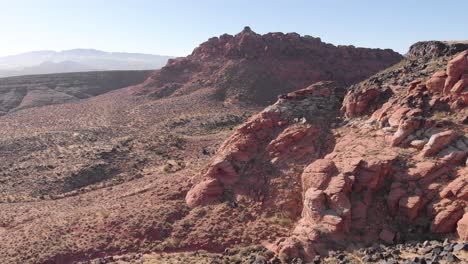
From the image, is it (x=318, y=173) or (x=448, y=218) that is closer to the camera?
(x=448, y=218)

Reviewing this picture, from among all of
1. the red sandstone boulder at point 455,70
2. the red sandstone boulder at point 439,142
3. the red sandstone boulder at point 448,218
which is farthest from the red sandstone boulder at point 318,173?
the red sandstone boulder at point 455,70

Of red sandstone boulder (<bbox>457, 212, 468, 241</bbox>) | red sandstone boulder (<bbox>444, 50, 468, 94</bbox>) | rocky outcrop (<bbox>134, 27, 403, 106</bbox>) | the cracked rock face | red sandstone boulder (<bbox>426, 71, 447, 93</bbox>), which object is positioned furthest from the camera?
rocky outcrop (<bbox>134, 27, 403, 106</bbox>)

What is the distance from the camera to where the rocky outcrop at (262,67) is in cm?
9412

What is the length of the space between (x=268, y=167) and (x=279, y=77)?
66.8m

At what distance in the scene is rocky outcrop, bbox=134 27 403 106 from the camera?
94.1 m


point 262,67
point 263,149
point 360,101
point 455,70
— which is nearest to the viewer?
point 455,70

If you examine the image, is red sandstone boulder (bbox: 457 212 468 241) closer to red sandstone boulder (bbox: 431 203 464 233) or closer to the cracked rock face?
the cracked rock face

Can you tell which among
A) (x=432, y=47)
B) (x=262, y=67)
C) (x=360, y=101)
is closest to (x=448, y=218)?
(x=360, y=101)

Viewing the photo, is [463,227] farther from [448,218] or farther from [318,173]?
[318,173]

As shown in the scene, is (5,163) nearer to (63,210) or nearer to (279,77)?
(63,210)

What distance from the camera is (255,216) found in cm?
2966

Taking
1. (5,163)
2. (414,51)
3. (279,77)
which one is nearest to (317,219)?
(5,163)

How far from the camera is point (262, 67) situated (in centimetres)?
9925

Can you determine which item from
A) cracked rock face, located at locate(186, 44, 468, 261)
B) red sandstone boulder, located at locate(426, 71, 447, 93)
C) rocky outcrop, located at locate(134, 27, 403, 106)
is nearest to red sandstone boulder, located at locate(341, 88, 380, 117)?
cracked rock face, located at locate(186, 44, 468, 261)
